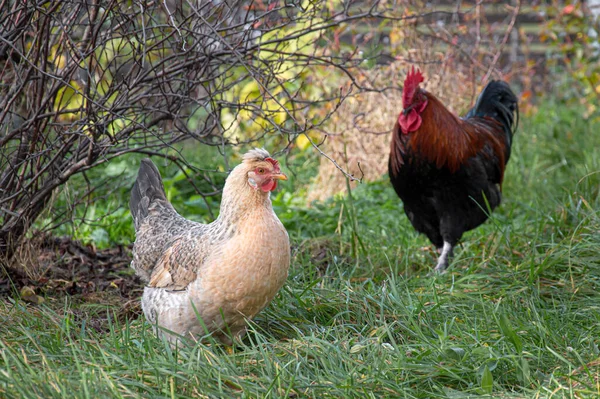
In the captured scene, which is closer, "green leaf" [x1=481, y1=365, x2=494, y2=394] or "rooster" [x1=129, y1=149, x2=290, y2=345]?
"green leaf" [x1=481, y1=365, x2=494, y2=394]

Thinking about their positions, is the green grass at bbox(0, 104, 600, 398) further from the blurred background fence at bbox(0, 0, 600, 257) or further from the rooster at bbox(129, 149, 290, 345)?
the blurred background fence at bbox(0, 0, 600, 257)

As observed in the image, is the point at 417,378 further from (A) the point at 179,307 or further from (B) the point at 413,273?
(B) the point at 413,273

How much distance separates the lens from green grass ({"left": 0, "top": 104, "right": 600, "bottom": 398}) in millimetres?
2682

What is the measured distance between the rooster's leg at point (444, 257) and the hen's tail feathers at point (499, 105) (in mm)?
1338

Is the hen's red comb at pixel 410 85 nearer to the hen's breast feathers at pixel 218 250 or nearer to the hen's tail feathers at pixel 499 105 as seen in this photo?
the hen's tail feathers at pixel 499 105

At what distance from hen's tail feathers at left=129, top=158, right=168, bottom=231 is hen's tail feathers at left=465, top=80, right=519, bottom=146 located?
2.89 meters

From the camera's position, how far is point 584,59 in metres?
8.74

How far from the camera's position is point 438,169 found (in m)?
4.98

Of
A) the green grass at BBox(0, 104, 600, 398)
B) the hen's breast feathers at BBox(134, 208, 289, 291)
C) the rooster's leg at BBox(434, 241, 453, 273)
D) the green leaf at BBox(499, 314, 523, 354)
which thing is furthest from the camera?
the rooster's leg at BBox(434, 241, 453, 273)

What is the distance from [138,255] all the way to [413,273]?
1.82 m

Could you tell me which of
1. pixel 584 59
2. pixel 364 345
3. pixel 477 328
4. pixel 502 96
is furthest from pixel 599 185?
pixel 584 59

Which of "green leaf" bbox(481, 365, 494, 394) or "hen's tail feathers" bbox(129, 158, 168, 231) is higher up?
"hen's tail feathers" bbox(129, 158, 168, 231)

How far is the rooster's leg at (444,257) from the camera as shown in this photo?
15.7ft

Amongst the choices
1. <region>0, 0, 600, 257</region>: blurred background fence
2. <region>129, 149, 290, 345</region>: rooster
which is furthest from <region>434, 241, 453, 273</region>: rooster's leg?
<region>129, 149, 290, 345</region>: rooster
